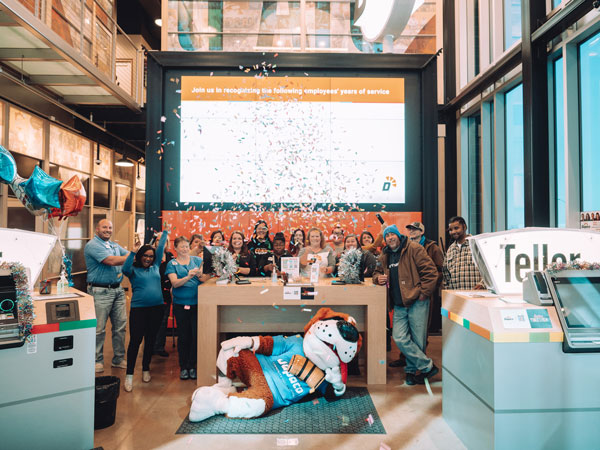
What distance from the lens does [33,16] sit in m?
4.26

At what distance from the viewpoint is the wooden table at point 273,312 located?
388 cm

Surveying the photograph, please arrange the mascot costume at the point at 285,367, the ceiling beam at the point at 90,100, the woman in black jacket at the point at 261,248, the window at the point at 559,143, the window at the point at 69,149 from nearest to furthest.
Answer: the mascot costume at the point at 285,367 → the window at the point at 559,143 → the woman in black jacket at the point at 261,248 → the ceiling beam at the point at 90,100 → the window at the point at 69,149

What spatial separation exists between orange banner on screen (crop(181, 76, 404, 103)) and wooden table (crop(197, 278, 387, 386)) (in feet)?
9.97

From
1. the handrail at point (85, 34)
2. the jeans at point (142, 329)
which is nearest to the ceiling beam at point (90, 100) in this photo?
the handrail at point (85, 34)

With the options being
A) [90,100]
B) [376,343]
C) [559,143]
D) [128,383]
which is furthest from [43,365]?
[90,100]

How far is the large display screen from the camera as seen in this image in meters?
5.85

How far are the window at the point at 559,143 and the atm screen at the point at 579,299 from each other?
2.03 m

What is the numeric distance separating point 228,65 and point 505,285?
481cm

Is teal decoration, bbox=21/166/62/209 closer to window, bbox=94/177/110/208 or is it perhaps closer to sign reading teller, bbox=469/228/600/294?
sign reading teller, bbox=469/228/600/294

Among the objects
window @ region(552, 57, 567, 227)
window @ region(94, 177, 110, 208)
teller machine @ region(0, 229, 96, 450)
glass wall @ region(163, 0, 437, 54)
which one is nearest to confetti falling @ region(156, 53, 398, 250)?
glass wall @ region(163, 0, 437, 54)

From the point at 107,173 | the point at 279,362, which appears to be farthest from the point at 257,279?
the point at 107,173

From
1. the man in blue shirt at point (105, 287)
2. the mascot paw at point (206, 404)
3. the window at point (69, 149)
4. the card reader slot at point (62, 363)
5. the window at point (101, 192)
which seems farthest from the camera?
the window at point (101, 192)

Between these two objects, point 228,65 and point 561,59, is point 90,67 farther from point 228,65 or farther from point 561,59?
point 561,59

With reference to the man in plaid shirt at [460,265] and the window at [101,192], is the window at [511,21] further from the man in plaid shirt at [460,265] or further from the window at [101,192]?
the window at [101,192]
